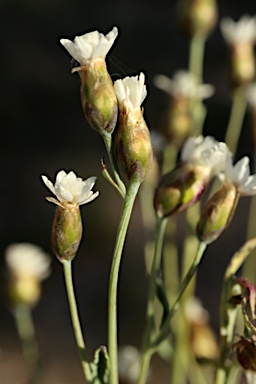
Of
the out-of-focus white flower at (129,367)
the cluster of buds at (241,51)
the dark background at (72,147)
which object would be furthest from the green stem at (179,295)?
the dark background at (72,147)

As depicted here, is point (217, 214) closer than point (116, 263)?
No

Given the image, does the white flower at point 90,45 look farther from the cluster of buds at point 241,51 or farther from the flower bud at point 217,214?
the cluster of buds at point 241,51

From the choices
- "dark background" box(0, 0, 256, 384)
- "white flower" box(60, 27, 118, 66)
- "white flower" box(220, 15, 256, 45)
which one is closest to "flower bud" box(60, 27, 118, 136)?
"white flower" box(60, 27, 118, 66)

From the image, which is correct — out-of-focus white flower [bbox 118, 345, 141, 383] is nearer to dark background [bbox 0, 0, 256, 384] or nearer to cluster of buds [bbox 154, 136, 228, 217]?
cluster of buds [bbox 154, 136, 228, 217]

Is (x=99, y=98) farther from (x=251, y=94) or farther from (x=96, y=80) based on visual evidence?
(x=251, y=94)

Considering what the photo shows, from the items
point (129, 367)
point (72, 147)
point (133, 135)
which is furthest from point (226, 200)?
point (72, 147)

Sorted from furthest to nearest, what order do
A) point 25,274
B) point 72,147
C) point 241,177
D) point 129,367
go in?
point 72,147 → point 25,274 → point 129,367 → point 241,177

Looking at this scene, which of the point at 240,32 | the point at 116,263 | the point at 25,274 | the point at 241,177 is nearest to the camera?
the point at 116,263

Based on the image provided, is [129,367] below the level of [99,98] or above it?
below

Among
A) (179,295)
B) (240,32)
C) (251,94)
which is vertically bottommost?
(179,295)
